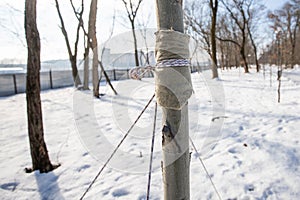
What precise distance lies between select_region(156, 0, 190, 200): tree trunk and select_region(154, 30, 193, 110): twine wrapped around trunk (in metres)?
0.02

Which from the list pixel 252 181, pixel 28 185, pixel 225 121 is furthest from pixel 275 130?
pixel 28 185

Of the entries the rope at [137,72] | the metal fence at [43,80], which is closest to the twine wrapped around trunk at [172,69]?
the rope at [137,72]

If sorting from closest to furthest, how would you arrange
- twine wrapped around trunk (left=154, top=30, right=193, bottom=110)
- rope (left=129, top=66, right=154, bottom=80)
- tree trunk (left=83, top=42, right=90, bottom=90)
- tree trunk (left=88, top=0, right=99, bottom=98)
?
twine wrapped around trunk (left=154, top=30, right=193, bottom=110) < rope (left=129, top=66, right=154, bottom=80) < tree trunk (left=88, top=0, right=99, bottom=98) < tree trunk (left=83, top=42, right=90, bottom=90)

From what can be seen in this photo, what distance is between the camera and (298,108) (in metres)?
3.81

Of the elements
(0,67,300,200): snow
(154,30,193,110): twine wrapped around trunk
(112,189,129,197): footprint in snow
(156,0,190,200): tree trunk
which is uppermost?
(154,30,193,110): twine wrapped around trunk

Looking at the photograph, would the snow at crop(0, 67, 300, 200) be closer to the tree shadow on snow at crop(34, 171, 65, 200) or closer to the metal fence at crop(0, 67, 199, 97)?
the tree shadow on snow at crop(34, 171, 65, 200)

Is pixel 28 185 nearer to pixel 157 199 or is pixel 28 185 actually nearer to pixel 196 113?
pixel 157 199

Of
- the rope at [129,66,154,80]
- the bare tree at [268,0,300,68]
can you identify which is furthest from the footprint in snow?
the bare tree at [268,0,300,68]

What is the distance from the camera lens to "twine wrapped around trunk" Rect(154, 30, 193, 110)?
704 mm

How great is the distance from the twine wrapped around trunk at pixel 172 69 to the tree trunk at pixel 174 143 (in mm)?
18

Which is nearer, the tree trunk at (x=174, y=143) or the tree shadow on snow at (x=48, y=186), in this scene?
the tree trunk at (x=174, y=143)

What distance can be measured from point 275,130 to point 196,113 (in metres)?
1.54

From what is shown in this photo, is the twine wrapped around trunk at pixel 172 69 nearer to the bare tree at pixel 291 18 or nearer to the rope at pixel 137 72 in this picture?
the rope at pixel 137 72

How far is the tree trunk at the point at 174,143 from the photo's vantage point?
2.35ft
